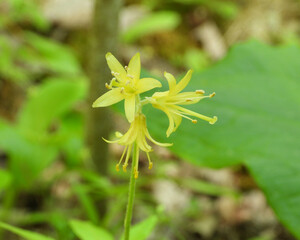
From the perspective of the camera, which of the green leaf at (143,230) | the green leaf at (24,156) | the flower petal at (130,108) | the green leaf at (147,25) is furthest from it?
the green leaf at (147,25)

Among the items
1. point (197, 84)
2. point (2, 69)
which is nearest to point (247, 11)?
point (2, 69)

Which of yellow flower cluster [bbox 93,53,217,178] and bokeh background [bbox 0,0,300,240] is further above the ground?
bokeh background [bbox 0,0,300,240]

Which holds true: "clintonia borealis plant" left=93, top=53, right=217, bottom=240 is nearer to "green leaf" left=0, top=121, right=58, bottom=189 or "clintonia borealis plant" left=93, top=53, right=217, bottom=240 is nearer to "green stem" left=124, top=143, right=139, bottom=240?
"green stem" left=124, top=143, right=139, bottom=240

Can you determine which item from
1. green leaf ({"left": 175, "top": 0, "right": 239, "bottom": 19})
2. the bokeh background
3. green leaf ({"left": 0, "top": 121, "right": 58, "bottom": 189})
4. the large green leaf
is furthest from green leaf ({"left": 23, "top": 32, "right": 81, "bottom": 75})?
green leaf ({"left": 175, "top": 0, "right": 239, "bottom": 19})

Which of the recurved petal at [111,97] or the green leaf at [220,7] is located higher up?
the green leaf at [220,7]

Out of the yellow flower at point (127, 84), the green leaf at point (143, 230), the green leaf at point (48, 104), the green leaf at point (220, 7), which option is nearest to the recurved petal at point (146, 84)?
the yellow flower at point (127, 84)

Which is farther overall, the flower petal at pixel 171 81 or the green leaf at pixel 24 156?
the green leaf at pixel 24 156

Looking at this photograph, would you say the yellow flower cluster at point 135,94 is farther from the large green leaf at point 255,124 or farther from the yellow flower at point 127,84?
the large green leaf at point 255,124
